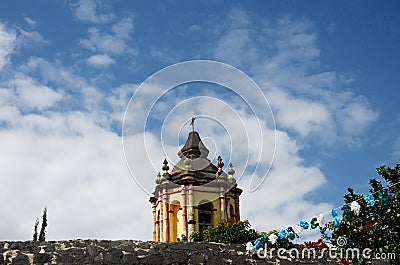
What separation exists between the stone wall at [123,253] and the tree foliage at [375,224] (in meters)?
2.57

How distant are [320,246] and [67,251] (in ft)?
15.6

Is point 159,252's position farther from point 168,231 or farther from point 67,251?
point 168,231

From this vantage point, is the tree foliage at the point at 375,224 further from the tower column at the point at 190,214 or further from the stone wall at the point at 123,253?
the tower column at the point at 190,214

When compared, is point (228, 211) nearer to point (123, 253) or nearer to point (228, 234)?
point (228, 234)

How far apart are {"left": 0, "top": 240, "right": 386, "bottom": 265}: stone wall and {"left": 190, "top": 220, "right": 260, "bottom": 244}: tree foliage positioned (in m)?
8.59

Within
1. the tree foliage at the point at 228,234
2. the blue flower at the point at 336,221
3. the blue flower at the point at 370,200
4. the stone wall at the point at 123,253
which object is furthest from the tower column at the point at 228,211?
the blue flower at the point at 370,200

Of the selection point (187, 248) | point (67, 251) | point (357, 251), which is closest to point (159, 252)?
point (187, 248)

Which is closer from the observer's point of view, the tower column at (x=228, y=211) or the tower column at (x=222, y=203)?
the tower column at (x=222, y=203)

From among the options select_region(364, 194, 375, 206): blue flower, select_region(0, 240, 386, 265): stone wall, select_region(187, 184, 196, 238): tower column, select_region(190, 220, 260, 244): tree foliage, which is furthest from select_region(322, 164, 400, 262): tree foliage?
select_region(187, 184, 196, 238): tower column

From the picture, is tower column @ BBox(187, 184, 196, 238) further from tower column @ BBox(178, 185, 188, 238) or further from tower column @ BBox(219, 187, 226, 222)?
tower column @ BBox(219, 187, 226, 222)

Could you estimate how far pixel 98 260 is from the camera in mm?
9883

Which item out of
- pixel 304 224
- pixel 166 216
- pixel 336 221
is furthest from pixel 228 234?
pixel 336 221

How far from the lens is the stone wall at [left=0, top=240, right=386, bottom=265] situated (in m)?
9.69

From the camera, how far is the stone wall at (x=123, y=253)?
969 cm
